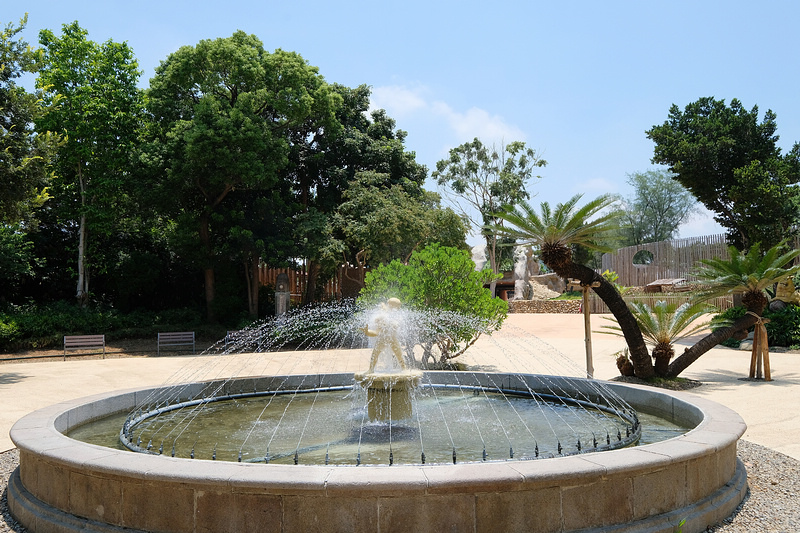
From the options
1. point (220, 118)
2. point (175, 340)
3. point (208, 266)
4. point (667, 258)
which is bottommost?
point (175, 340)

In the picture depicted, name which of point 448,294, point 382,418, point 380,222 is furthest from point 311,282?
point 382,418

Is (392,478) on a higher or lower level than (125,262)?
lower

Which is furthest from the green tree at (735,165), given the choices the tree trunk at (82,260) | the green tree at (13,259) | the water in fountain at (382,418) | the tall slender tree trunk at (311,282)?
the green tree at (13,259)

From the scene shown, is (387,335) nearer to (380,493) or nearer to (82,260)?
(380,493)

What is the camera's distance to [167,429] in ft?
22.6

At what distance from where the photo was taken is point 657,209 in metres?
56.3

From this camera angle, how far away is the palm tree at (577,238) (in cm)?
1116

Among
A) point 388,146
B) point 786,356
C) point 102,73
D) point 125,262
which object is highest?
point 102,73

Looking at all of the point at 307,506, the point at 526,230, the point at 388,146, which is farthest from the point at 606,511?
the point at 388,146

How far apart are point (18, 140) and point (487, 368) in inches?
511

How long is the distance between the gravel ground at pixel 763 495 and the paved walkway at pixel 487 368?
2.16 ft

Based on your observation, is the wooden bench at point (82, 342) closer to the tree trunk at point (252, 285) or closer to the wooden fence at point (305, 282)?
the tree trunk at point (252, 285)

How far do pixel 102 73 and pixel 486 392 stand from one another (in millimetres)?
21701

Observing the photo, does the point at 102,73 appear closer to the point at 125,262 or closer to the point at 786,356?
the point at 125,262
